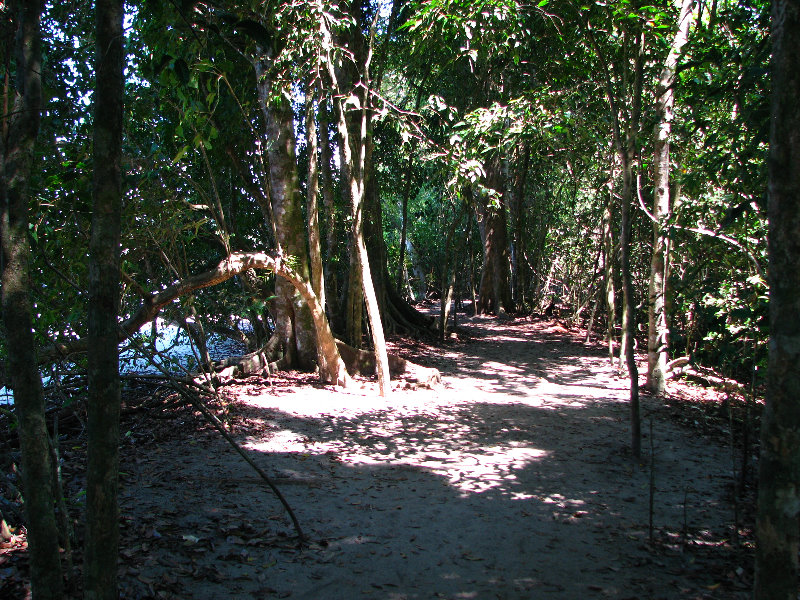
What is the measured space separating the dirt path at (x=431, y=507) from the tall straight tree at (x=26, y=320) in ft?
3.02

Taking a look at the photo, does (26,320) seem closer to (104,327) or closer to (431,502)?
(104,327)

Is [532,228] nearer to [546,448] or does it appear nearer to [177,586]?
[546,448]

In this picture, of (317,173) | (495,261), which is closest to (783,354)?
(317,173)

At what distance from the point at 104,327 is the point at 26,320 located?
0.59 m

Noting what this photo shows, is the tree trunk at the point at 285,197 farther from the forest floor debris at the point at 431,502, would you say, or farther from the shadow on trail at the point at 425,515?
the shadow on trail at the point at 425,515

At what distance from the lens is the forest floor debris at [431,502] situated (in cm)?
389

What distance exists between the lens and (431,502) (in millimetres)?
5457

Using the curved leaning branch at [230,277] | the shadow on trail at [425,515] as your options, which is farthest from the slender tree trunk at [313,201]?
the shadow on trail at [425,515]

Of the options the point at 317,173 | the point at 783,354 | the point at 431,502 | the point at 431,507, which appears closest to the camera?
the point at 783,354

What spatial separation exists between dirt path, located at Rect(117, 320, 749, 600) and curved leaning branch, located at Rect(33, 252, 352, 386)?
102 cm

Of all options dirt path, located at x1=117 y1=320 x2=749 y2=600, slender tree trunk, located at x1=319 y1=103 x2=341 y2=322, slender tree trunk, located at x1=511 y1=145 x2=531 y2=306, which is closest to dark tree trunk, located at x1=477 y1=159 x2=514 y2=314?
slender tree trunk, located at x1=511 y1=145 x2=531 y2=306

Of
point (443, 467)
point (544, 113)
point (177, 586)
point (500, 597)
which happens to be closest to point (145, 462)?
point (177, 586)

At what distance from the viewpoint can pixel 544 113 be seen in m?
10.5

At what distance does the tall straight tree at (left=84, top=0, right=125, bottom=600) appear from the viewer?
236 centimetres
